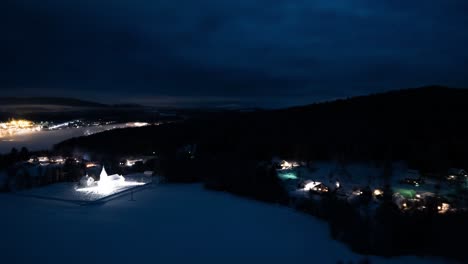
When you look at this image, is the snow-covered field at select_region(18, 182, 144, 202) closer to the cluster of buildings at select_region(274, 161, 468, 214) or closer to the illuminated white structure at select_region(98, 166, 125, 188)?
the illuminated white structure at select_region(98, 166, 125, 188)

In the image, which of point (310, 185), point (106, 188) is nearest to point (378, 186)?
point (310, 185)

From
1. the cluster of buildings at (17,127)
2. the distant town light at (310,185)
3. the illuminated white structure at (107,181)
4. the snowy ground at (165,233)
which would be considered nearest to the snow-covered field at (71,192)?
the illuminated white structure at (107,181)

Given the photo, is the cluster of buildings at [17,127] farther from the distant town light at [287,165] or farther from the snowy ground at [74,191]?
the distant town light at [287,165]

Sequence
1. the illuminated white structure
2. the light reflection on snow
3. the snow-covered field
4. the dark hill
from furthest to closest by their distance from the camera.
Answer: the dark hill → the illuminated white structure → the light reflection on snow → the snow-covered field

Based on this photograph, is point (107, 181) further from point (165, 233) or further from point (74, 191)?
point (165, 233)

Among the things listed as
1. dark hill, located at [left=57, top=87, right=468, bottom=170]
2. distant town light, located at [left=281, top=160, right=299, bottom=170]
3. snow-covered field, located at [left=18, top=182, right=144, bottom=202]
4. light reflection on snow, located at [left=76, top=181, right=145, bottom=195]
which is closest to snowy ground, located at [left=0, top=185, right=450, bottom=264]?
snow-covered field, located at [left=18, top=182, right=144, bottom=202]

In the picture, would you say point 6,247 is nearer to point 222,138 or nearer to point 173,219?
point 173,219
